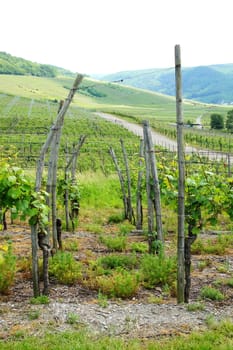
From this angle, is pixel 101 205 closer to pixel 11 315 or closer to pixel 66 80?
pixel 11 315

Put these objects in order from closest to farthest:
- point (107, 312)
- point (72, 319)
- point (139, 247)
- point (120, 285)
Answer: point (72, 319)
point (107, 312)
point (120, 285)
point (139, 247)

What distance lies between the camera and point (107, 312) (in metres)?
6.21

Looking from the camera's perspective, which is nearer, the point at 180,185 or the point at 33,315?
the point at 33,315

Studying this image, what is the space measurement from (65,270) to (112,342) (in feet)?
7.44

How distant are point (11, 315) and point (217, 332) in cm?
278

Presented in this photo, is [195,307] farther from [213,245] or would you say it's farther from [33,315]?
[213,245]

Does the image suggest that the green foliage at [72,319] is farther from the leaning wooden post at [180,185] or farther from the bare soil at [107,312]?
the leaning wooden post at [180,185]

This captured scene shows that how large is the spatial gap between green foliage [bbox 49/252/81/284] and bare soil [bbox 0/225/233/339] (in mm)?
123

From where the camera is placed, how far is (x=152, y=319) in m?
6.05

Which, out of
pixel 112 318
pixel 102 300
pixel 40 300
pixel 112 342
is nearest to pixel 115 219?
pixel 102 300

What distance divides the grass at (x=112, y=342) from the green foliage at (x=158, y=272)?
1.76 m

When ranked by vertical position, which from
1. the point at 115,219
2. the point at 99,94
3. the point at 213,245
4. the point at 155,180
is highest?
the point at 99,94

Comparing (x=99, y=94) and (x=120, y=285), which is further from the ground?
(x=99, y=94)

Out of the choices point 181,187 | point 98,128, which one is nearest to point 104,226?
point 181,187
